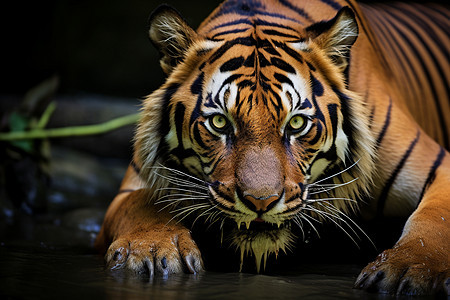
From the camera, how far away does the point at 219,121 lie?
2.00 meters

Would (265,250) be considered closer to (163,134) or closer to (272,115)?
(272,115)

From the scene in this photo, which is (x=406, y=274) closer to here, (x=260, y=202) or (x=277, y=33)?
(x=260, y=202)

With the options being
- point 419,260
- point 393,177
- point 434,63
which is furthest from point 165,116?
point 434,63

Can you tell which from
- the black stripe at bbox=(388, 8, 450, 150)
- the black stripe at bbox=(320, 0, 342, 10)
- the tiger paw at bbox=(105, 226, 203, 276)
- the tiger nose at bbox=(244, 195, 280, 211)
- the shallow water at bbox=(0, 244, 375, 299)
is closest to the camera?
the shallow water at bbox=(0, 244, 375, 299)

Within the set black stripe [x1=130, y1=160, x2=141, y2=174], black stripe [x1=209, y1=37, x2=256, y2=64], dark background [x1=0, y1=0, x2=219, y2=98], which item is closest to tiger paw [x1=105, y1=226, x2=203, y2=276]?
black stripe [x1=130, y1=160, x2=141, y2=174]

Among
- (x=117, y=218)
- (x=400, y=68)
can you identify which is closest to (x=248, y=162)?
(x=117, y=218)

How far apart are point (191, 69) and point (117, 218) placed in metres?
0.64

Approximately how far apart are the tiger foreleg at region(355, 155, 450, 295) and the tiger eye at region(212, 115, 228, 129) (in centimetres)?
63

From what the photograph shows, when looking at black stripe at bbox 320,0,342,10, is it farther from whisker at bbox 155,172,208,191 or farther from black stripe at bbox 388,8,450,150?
whisker at bbox 155,172,208,191

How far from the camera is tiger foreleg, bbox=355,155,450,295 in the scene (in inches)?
63.5

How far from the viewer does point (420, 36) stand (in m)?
3.33

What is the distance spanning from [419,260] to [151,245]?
→ 803 millimetres

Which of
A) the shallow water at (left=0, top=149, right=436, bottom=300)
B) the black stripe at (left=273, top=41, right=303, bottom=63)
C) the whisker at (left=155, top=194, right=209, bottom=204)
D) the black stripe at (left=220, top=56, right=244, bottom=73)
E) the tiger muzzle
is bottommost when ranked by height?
the shallow water at (left=0, top=149, right=436, bottom=300)

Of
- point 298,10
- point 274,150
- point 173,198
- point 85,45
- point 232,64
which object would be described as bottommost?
point 173,198
